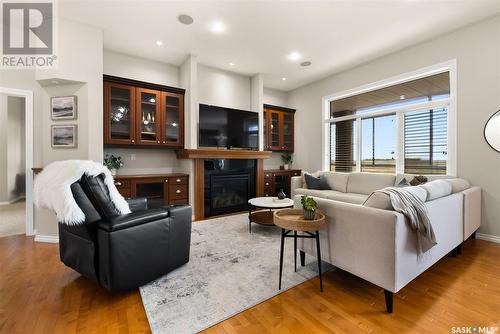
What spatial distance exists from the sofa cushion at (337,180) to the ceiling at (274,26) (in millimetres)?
2257

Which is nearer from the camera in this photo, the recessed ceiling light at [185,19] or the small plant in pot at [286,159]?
the recessed ceiling light at [185,19]

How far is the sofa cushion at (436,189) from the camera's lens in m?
2.03

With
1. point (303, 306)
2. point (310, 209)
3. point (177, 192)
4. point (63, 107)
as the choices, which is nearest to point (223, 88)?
point (177, 192)

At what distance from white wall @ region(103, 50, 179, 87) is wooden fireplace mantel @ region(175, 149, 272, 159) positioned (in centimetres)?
149

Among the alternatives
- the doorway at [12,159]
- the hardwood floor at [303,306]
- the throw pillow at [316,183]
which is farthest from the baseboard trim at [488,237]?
the doorway at [12,159]

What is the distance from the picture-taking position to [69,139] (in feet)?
10.3

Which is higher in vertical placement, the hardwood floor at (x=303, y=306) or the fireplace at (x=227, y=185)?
the fireplace at (x=227, y=185)

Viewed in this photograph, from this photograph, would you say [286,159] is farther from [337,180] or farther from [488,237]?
[488,237]

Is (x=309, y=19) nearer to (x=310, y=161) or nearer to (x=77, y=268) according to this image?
(x=310, y=161)

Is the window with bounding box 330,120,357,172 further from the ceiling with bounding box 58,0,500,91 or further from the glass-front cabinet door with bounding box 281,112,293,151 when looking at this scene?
the ceiling with bounding box 58,0,500,91

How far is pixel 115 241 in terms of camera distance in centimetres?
172

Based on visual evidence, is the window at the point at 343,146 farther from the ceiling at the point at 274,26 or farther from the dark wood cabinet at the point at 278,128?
the ceiling at the point at 274,26

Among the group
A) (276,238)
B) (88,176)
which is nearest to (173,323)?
(88,176)

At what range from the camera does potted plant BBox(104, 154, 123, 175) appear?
3717mm
